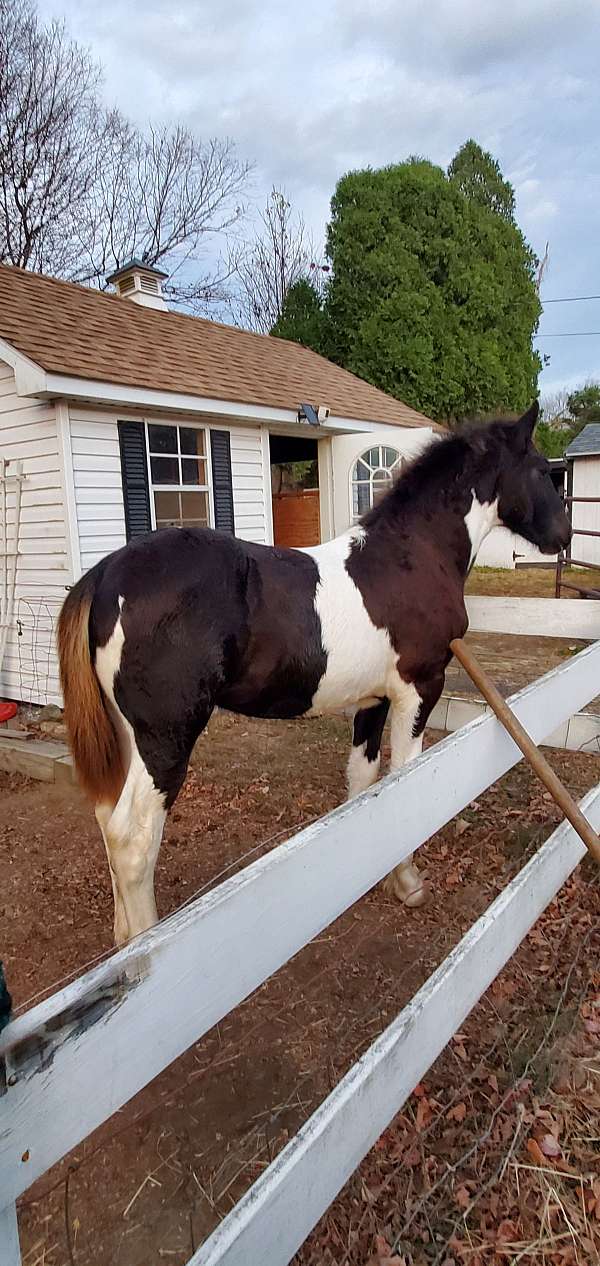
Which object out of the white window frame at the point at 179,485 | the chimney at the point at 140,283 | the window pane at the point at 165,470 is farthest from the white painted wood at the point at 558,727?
the chimney at the point at 140,283

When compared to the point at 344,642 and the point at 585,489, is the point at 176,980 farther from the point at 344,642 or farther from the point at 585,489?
the point at 585,489

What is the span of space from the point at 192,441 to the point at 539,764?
537 cm

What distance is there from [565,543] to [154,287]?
25.3 feet

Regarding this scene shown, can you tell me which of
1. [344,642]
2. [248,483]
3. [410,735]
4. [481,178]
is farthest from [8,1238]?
[481,178]

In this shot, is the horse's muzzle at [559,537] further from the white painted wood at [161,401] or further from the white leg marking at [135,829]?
the white painted wood at [161,401]

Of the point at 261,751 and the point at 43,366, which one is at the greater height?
the point at 43,366

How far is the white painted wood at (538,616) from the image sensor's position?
3.82 m

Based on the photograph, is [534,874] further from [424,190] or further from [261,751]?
[424,190]

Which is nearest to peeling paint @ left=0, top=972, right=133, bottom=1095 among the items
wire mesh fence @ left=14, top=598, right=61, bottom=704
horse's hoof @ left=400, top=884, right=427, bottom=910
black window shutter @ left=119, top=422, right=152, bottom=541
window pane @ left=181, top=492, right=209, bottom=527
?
horse's hoof @ left=400, top=884, right=427, bottom=910

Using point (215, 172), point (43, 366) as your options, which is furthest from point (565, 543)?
point (215, 172)

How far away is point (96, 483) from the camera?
5.61 m

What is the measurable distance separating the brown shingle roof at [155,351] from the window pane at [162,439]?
1.44 ft

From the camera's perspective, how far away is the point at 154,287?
879cm

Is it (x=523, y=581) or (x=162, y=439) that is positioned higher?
(x=162, y=439)
